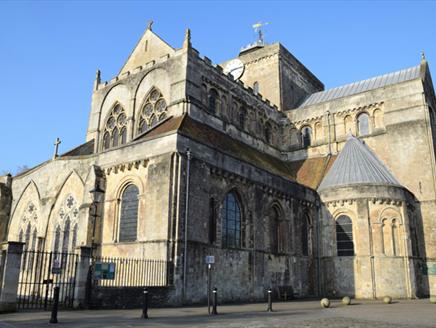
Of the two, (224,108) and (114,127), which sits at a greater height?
(224,108)

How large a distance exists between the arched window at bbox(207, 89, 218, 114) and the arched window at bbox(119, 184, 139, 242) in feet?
36.5

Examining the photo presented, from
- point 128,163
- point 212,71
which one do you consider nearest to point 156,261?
point 128,163

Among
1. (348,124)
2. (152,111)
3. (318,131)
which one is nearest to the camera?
(152,111)

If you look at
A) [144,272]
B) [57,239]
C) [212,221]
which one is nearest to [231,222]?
[212,221]

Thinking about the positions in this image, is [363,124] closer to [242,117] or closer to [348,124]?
[348,124]

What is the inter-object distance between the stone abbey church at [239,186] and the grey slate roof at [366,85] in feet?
1.28

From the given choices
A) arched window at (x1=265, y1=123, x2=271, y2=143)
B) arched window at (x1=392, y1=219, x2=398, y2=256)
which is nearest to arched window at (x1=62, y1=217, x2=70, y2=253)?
arched window at (x1=265, y1=123, x2=271, y2=143)

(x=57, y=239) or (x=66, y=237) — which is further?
(x=57, y=239)

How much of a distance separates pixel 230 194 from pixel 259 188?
9.06 feet

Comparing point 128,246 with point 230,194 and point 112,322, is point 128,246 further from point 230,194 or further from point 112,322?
point 112,322

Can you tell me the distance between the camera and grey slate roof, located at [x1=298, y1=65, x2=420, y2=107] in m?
38.9

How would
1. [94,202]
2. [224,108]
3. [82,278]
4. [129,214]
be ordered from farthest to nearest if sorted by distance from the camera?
[224,108], [129,214], [94,202], [82,278]

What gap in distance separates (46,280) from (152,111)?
1555 centimetres

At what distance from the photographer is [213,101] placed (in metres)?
31.7
